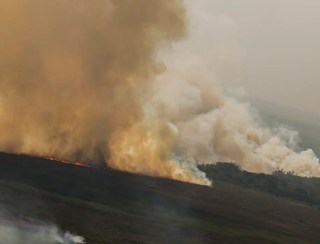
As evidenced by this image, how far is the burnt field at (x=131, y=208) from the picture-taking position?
86.2m

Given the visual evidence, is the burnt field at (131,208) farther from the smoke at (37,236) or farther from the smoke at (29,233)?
the smoke at (37,236)

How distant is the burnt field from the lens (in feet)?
283

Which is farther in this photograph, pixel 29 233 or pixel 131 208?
pixel 131 208

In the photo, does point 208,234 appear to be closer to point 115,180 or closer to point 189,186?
point 115,180

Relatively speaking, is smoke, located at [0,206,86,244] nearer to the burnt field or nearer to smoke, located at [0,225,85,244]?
smoke, located at [0,225,85,244]

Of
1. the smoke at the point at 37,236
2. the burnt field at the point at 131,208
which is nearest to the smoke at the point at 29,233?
the smoke at the point at 37,236

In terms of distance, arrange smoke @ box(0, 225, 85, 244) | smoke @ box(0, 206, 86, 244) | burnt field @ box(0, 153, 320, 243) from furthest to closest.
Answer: burnt field @ box(0, 153, 320, 243), smoke @ box(0, 206, 86, 244), smoke @ box(0, 225, 85, 244)

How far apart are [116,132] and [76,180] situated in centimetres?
4961

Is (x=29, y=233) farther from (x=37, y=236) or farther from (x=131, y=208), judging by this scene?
(x=131, y=208)

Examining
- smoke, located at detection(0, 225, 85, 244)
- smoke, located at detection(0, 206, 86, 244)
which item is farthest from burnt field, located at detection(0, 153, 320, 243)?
smoke, located at detection(0, 225, 85, 244)

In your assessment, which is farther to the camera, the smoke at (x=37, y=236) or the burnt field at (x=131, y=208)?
the burnt field at (x=131, y=208)

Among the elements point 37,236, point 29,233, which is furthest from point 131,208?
point 37,236

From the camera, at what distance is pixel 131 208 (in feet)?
360

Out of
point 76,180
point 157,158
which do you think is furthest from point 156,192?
point 157,158
